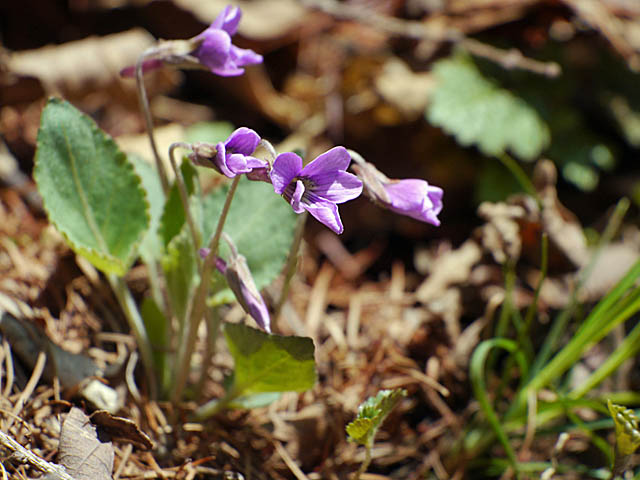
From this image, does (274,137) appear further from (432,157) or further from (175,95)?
(432,157)

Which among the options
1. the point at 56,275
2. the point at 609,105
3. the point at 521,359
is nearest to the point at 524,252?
the point at 521,359

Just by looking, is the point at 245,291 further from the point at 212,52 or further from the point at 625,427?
the point at 625,427

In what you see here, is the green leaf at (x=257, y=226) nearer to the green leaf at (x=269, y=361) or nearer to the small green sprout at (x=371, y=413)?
the green leaf at (x=269, y=361)

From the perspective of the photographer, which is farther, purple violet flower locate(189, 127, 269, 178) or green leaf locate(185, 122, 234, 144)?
green leaf locate(185, 122, 234, 144)

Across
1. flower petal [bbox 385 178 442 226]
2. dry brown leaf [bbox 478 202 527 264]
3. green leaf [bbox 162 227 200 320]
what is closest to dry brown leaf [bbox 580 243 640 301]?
dry brown leaf [bbox 478 202 527 264]

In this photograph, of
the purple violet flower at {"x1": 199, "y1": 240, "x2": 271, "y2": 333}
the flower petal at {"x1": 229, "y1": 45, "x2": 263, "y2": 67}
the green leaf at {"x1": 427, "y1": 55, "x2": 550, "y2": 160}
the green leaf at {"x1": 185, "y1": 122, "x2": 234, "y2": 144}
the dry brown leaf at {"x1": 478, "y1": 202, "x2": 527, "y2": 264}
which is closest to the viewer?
the purple violet flower at {"x1": 199, "y1": 240, "x2": 271, "y2": 333}

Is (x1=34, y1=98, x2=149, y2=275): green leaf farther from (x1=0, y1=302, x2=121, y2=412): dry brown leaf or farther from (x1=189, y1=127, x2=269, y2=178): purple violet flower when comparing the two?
(x1=189, y1=127, x2=269, y2=178): purple violet flower

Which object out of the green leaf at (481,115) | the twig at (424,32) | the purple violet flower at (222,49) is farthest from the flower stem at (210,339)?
the twig at (424,32)
